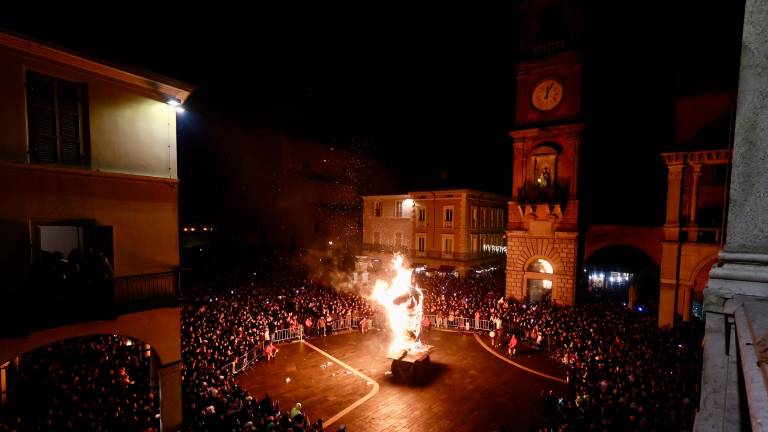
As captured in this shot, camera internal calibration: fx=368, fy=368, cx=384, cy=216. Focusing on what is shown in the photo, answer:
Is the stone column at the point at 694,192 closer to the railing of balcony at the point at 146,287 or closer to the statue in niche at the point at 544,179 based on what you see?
the statue in niche at the point at 544,179

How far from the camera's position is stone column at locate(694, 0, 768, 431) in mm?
3100

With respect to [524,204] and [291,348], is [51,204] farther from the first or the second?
[524,204]

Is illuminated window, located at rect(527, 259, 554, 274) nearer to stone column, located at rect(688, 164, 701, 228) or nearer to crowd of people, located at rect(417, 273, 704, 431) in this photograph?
crowd of people, located at rect(417, 273, 704, 431)

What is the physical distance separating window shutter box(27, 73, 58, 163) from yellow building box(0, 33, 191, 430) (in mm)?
24

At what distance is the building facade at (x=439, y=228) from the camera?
3669cm

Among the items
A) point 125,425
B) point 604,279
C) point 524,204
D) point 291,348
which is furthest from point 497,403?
point 604,279

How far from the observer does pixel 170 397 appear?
11336mm

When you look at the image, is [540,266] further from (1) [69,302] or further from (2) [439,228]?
(1) [69,302]

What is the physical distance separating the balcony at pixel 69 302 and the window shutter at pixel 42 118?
324 cm

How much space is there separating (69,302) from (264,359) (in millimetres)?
11315


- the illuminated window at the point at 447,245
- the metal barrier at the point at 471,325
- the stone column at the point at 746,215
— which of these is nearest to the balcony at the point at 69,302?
the stone column at the point at 746,215

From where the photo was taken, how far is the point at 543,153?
2570 centimetres

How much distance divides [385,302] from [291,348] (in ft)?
26.0

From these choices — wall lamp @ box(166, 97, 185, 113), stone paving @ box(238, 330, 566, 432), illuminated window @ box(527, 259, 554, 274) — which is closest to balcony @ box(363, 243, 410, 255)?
illuminated window @ box(527, 259, 554, 274)
